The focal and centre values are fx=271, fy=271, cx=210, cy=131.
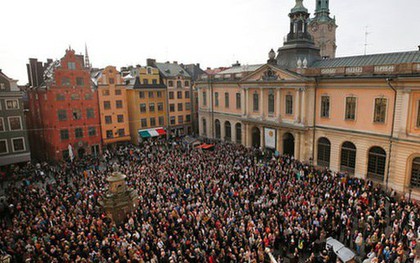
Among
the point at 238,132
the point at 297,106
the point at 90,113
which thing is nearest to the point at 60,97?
the point at 90,113

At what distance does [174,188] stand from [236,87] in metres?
23.1

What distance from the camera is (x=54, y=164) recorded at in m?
37.1

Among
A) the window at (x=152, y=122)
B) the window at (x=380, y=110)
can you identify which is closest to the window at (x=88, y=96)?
the window at (x=152, y=122)

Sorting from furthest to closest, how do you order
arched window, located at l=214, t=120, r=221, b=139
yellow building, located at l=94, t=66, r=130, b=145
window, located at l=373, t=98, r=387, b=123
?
arched window, located at l=214, t=120, r=221, b=139 < yellow building, located at l=94, t=66, r=130, b=145 < window, located at l=373, t=98, r=387, b=123

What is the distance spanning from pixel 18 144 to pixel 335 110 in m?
38.9

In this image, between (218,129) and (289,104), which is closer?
(289,104)

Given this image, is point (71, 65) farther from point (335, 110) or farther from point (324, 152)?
point (324, 152)

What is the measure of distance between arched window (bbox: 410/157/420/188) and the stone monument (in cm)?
2361

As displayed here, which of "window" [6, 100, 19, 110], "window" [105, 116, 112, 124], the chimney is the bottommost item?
"window" [105, 116, 112, 124]

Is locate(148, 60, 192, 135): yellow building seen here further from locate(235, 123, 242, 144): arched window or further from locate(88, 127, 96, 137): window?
locate(88, 127, 96, 137): window

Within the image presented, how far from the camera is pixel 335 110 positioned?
29.3m

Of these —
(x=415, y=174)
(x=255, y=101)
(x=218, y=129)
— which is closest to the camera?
(x=415, y=174)

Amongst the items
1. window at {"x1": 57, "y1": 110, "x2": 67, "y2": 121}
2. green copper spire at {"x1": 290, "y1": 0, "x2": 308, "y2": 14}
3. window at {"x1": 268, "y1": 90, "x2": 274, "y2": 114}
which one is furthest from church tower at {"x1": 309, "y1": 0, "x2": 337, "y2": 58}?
window at {"x1": 57, "y1": 110, "x2": 67, "y2": 121}

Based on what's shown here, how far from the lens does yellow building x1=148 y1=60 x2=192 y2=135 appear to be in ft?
168
